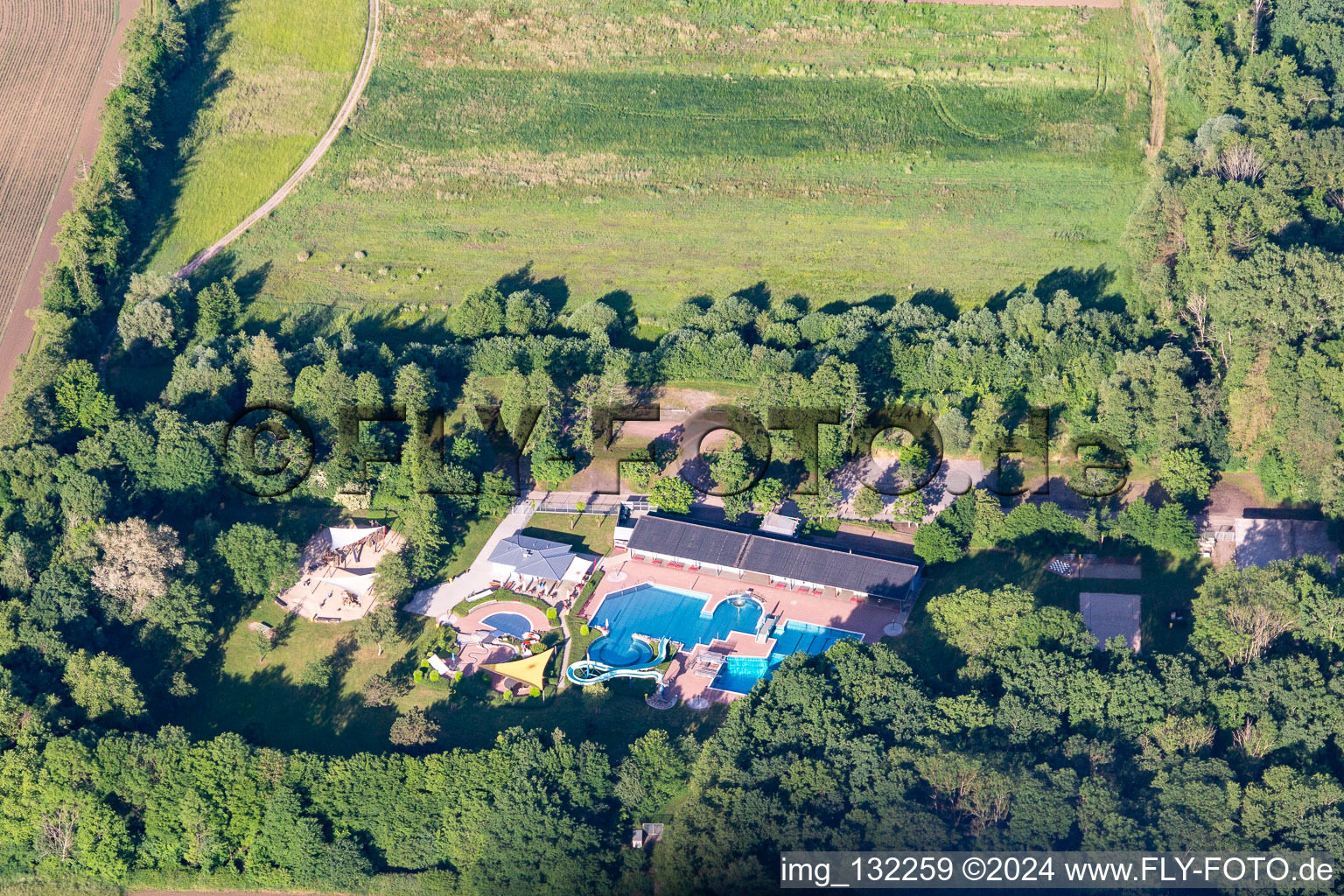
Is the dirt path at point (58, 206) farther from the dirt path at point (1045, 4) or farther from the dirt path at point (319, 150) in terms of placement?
the dirt path at point (1045, 4)

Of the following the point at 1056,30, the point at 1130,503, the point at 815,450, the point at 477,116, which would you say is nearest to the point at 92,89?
the point at 477,116

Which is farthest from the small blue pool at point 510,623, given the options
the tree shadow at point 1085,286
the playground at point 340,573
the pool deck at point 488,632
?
the tree shadow at point 1085,286

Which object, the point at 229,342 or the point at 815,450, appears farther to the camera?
the point at 229,342

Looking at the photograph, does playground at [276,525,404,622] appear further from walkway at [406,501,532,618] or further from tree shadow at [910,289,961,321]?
tree shadow at [910,289,961,321]

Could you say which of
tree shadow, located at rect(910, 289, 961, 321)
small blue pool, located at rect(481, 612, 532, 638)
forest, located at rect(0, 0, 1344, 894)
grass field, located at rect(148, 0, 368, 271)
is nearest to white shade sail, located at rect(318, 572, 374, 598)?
forest, located at rect(0, 0, 1344, 894)

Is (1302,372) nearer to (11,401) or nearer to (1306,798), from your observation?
(1306,798)

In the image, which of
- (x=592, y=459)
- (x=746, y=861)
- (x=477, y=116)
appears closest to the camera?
(x=746, y=861)

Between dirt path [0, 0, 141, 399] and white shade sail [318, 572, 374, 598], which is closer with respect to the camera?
white shade sail [318, 572, 374, 598]

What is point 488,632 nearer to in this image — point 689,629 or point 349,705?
point 349,705
